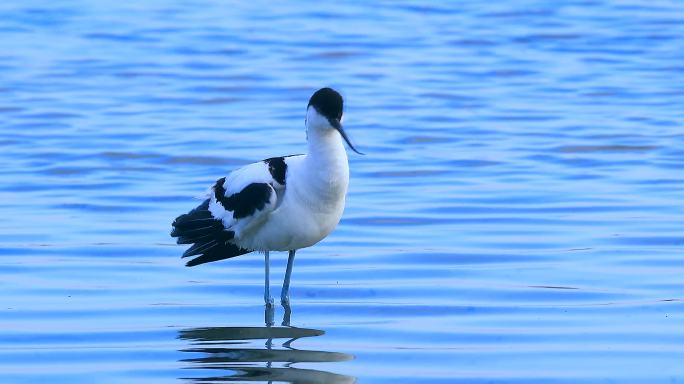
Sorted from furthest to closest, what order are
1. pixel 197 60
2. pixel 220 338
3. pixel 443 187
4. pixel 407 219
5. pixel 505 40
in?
pixel 505 40, pixel 197 60, pixel 443 187, pixel 407 219, pixel 220 338

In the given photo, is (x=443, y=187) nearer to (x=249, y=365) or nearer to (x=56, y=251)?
(x=56, y=251)

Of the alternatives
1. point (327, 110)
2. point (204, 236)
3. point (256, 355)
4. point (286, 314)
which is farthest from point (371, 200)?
point (256, 355)

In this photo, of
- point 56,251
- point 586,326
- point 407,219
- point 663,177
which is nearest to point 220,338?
point 586,326

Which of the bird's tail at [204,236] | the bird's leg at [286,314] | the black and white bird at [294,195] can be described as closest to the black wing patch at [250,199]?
the black and white bird at [294,195]

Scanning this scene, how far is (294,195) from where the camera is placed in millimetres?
9047

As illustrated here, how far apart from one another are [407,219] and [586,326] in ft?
12.3

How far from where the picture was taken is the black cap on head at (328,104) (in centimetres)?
888

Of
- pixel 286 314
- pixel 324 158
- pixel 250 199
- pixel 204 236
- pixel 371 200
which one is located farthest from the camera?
pixel 371 200

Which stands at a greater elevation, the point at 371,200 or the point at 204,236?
the point at 371,200

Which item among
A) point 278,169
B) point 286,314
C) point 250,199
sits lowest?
point 286,314

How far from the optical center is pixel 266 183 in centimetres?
909

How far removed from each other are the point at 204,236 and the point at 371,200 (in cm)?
388

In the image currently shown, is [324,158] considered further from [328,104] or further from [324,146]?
[328,104]

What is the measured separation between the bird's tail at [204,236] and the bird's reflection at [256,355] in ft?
2.03
